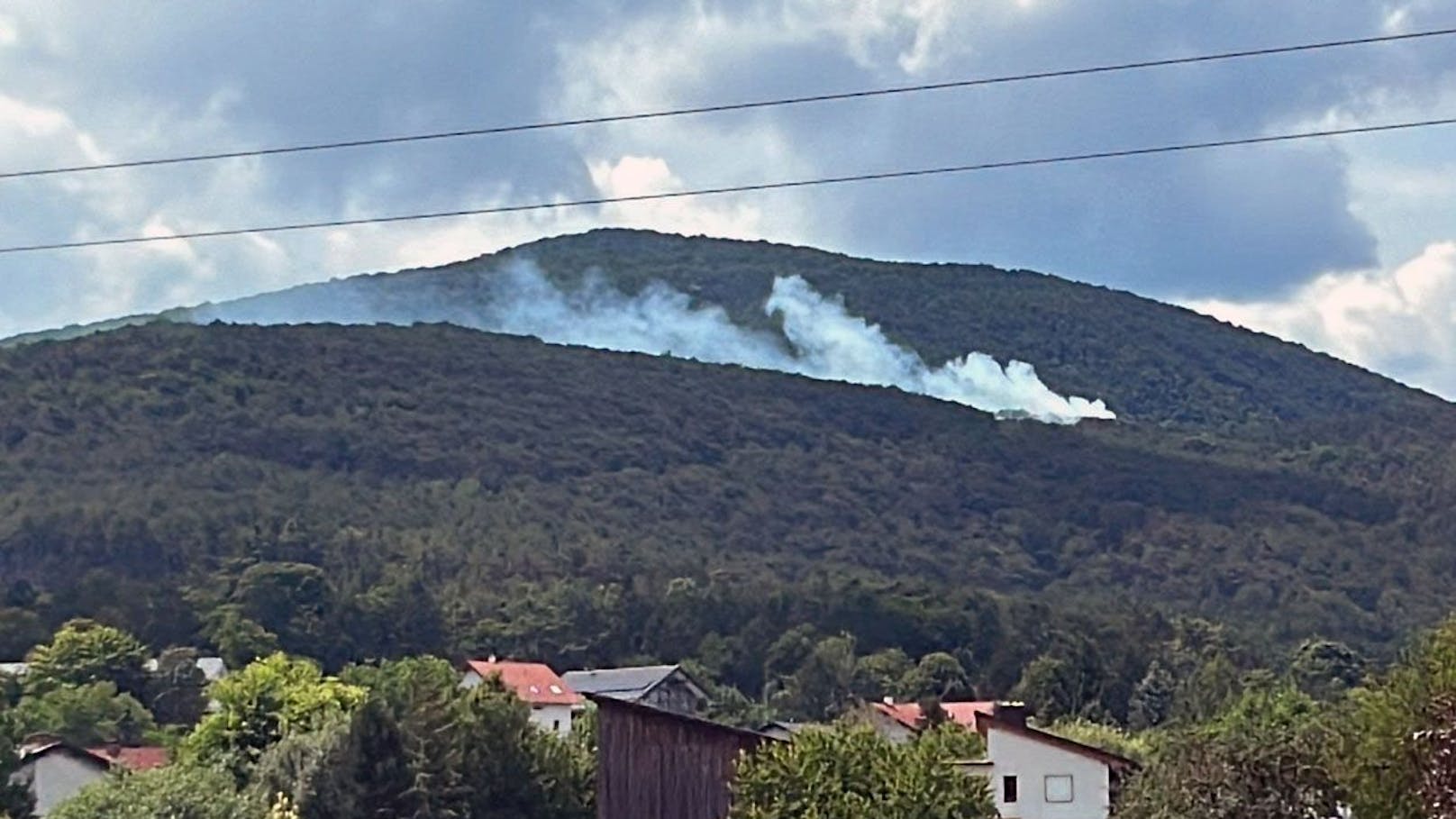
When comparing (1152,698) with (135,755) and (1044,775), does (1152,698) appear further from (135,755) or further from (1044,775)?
(1044,775)

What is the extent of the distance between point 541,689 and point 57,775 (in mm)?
35337

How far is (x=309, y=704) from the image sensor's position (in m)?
91.4

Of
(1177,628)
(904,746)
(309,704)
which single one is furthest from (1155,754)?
(1177,628)

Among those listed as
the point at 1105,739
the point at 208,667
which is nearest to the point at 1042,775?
the point at 1105,739

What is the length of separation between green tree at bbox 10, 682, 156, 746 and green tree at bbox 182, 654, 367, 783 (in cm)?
2160

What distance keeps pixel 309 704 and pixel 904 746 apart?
41996 millimetres

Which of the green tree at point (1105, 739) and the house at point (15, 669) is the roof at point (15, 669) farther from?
the green tree at point (1105, 739)

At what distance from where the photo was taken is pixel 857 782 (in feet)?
168

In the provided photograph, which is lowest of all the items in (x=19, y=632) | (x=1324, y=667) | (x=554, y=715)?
(x=554, y=715)

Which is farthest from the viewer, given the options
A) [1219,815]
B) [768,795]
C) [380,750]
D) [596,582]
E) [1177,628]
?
[596,582]

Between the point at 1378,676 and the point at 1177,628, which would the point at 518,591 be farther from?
the point at 1378,676

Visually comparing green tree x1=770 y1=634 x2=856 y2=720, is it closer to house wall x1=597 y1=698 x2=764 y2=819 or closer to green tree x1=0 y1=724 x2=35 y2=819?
green tree x1=0 y1=724 x2=35 y2=819

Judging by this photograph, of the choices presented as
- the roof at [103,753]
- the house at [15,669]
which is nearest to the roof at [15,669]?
the house at [15,669]

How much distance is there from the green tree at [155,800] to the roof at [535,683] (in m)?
47.7
